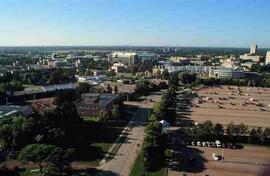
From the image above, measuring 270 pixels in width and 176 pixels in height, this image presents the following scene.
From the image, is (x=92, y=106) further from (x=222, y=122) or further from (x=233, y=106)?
(x=233, y=106)

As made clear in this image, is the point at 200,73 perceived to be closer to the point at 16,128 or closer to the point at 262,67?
the point at 262,67

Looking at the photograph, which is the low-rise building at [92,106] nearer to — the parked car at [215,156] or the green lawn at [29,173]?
the parked car at [215,156]

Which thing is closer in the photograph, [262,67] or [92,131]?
[92,131]

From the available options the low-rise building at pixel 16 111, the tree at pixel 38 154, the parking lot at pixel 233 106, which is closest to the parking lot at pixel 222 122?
the parking lot at pixel 233 106

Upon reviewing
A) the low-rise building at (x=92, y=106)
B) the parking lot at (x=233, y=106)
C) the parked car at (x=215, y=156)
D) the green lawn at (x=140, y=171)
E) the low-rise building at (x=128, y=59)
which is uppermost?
the low-rise building at (x=128, y=59)

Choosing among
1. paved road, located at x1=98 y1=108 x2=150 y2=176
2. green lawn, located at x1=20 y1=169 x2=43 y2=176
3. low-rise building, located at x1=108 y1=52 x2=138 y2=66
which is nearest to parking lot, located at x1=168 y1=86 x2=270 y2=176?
paved road, located at x1=98 y1=108 x2=150 y2=176

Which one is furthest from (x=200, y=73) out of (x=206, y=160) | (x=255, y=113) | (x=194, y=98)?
(x=206, y=160)

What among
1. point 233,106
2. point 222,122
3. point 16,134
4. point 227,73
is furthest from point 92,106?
point 227,73

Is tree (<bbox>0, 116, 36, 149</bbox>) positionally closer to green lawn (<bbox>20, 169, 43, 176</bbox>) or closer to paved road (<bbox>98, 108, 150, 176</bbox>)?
green lawn (<bbox>20, 169, 43, 176</bbox>)
